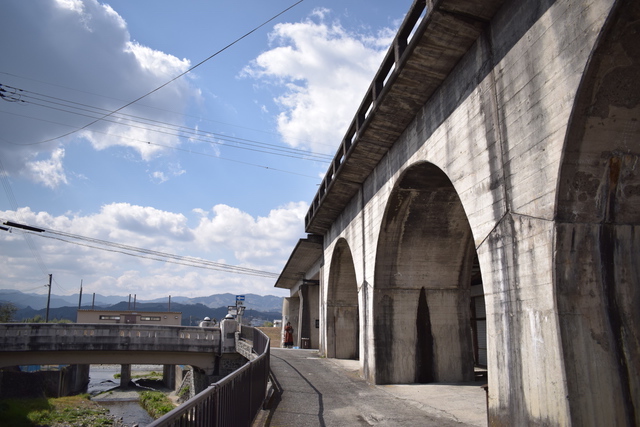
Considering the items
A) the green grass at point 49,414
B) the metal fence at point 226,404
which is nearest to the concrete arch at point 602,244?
the metal fence at point 226,404

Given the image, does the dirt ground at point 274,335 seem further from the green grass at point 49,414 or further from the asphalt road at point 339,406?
the asphalt road at point 339,406

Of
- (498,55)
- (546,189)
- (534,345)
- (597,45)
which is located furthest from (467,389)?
(597,45)

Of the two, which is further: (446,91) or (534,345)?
(446,91)

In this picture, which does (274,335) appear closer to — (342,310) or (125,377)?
(125,377)

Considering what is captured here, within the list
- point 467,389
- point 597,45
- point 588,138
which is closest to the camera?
point 597,45

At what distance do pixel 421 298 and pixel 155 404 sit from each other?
109ft

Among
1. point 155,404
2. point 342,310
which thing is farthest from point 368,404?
point 155,404

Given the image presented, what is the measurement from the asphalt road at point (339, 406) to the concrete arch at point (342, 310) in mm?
6521

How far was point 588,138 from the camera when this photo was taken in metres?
5.18

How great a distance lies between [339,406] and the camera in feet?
31.1

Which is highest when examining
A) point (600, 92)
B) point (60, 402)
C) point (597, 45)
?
point (597, 45)

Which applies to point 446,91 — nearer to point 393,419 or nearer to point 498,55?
point 498,55

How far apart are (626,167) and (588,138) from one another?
0.71 meters

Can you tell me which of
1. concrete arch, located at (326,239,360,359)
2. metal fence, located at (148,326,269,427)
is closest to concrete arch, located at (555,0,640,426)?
metal fence, located at (148,326,269,427)
